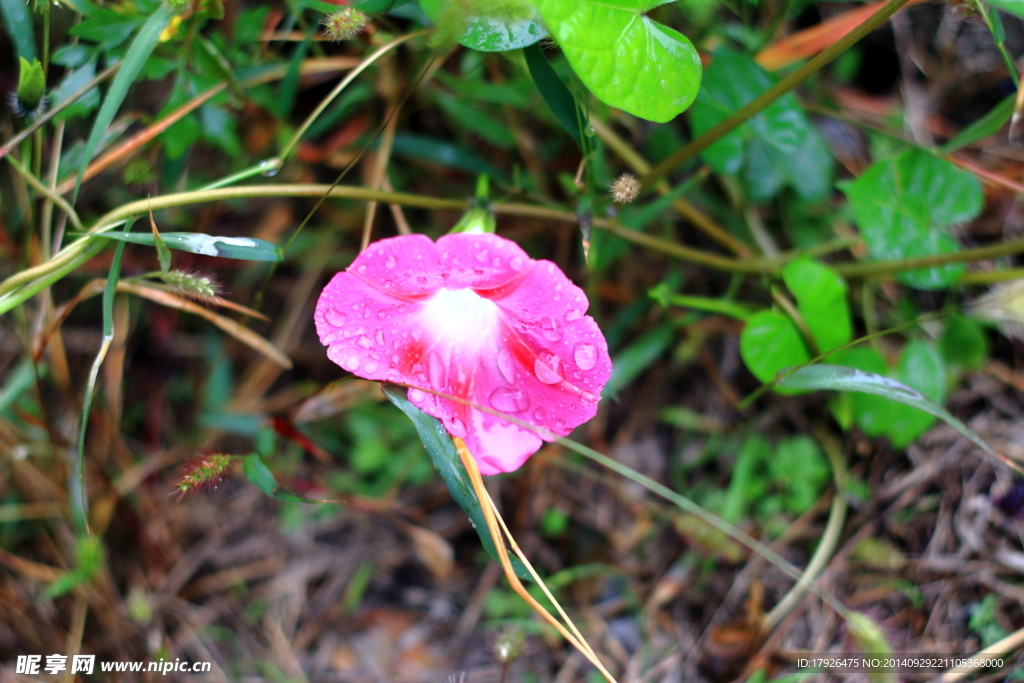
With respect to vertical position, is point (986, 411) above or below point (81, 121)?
below

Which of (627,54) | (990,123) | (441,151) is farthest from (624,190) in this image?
(990,123)

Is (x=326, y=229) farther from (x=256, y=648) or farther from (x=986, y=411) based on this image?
(x=986, y=411)

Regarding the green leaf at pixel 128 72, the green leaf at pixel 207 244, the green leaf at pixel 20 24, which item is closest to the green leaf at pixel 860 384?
the green leaf at pixel 207 244

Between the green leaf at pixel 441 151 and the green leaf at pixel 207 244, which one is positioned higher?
the green leaf at pixel 207 244

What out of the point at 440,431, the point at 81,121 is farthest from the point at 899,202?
the point at 81,121

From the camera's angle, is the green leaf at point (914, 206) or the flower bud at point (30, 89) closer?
the flower bud at point (30, 89)

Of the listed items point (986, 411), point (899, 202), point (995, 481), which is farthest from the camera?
point (986, 411)

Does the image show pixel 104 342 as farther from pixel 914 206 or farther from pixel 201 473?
pixel 914 206

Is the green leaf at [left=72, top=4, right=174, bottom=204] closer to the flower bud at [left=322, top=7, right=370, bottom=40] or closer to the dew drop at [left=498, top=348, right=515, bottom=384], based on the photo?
the flower bud at [left=322, top=7, right=370, bottom=40]

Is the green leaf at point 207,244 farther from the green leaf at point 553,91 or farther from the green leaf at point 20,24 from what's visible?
the green leaf at point 553,91

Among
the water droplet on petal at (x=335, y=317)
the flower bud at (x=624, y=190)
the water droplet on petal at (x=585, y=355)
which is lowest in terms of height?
the water droplet on petal at (x=585, y=355)
